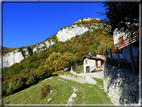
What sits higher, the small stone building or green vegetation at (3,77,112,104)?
the small stone building

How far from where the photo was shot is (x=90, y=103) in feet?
24.6

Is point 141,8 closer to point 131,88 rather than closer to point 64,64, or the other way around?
point 131,88

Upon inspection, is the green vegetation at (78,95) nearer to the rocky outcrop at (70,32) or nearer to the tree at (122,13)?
the tree at (122,13)

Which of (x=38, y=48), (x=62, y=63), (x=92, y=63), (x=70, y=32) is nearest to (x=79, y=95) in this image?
(x=92, y=63)

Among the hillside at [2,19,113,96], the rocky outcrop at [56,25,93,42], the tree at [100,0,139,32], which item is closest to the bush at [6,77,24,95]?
the hillside at [2,19,113,96]

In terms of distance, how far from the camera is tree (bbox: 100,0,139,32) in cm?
532

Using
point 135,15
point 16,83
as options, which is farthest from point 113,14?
point 16,83

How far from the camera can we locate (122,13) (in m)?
5.59

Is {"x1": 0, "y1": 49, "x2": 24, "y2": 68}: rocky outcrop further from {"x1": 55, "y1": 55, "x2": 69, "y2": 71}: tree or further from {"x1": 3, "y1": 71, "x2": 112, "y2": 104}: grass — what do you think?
{"x1": 3, "y1": 71, "x2": 112, "y2": 104}: grass

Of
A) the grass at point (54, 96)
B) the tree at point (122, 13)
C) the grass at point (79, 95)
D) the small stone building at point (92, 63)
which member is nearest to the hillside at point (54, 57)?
the tree at point (122, 13)

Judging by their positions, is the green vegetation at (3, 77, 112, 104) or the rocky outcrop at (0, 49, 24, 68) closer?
the green vegetation at (3, 77, 112, 104)

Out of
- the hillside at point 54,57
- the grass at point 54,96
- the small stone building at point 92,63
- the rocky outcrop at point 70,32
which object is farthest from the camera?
the rocky outcrop at point 70,32

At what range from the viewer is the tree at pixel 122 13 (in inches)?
209

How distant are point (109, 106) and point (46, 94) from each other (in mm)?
11496
